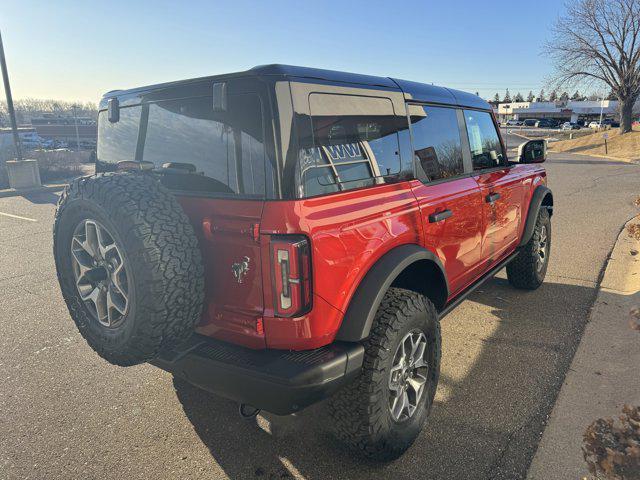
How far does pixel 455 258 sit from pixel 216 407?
1.92 m

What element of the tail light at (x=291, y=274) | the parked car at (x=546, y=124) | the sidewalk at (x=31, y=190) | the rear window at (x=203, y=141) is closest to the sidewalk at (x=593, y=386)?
the tail light at (x=291, y=274)

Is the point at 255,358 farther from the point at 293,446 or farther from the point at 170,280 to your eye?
the point at 293,446

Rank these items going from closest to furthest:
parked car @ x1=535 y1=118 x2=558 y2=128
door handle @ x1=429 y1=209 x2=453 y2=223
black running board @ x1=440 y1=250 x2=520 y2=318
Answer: door handle @ x1=429 y1=209 x2=453 y2=223 → black running board @ x1=440 y1=250 x2=520 y2=318 → parked car @ x1=535 y1=118 x2=558 y2=128

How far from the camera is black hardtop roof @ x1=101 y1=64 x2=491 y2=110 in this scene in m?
2.07

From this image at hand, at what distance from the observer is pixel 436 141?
10.2 feet

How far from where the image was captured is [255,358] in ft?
6.83

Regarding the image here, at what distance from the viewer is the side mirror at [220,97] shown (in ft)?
6.81

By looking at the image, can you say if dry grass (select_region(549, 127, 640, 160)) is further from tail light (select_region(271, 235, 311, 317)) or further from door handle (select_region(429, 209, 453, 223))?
tail light (select_region(271, 235, 311, 317))

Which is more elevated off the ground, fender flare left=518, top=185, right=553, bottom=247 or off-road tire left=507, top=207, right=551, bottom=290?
fender flare left=518, top=185, right=553, bottom=247

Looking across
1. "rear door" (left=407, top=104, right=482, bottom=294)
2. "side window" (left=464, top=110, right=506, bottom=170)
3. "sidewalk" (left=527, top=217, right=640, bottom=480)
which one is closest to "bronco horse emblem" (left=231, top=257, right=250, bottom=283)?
"rear door" (left=407, top=104, right=482, bottom=294)

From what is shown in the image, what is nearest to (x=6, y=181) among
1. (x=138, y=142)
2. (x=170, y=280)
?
(x=138, y=142)

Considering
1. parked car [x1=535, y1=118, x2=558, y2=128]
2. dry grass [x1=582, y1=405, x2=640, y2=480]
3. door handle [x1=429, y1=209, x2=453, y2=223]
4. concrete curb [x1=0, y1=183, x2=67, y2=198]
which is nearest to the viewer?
dry grass [x1=582, y1=405, x2=640, y2=480]

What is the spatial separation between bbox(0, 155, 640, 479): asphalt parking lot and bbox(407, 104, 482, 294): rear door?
2.45 ft

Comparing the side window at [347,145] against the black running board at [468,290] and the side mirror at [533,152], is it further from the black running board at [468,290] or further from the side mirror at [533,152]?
the side mirror at [533,152]
